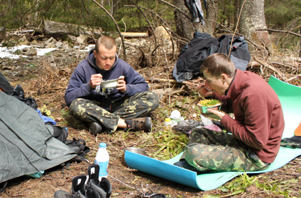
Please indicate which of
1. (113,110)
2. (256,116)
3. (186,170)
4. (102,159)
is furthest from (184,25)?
(186,170)

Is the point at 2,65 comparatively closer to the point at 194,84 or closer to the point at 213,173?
the point at 194,84

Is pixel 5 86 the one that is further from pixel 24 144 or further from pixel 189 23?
pixel 189 23

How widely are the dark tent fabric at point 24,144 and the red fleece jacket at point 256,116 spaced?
1602 millimetres

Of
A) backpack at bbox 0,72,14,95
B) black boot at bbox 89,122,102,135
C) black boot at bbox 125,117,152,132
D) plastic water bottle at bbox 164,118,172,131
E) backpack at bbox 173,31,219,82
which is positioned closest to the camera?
backpack at bbox 0,72,14,95

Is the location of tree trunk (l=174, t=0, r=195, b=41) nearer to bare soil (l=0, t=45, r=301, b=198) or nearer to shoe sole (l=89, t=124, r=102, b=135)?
bare soil (l=0, t=45, r=301, b=198)

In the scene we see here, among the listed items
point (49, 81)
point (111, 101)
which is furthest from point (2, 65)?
point (111, 101)

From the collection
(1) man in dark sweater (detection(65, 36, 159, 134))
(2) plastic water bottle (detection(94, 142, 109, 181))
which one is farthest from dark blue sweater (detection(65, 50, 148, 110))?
(2) plastic water bottle (detection(94, 142, 109, 181))

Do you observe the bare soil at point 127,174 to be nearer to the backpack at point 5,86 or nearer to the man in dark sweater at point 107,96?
the man in dark sweater at point 107,96

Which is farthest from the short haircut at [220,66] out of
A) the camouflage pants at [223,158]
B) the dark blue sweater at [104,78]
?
the dark blue sweater at [104,78]

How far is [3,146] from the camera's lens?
227 cm

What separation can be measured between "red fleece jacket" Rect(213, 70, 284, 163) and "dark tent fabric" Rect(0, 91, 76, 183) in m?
1.60

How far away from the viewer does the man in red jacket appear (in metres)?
2.16

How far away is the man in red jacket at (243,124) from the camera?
216 centimetres

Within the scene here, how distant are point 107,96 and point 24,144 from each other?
4.81ft
